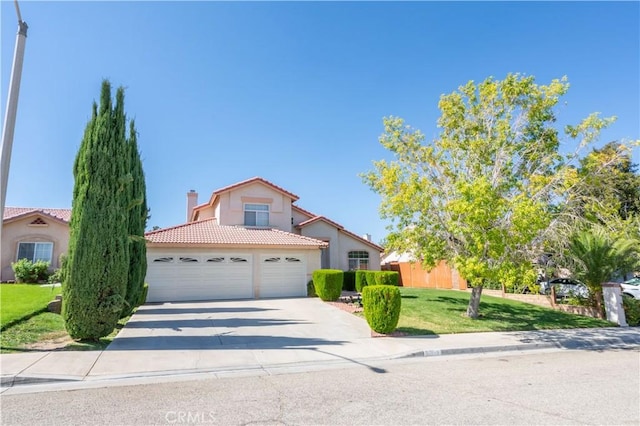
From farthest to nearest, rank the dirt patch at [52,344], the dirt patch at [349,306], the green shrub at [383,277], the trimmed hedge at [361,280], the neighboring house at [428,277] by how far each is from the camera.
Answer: the neighboring house at [428,277] < the trimmed hedge at [361,280] < the green shrub at [383,277] < the dirt patch at [349,306] < the dirt patch at [52,344]

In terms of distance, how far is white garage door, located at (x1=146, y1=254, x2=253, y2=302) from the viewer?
17.0 meters

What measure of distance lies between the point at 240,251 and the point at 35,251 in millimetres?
13813

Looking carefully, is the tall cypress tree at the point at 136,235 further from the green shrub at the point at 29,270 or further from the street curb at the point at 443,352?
the green shrub at the point at 29,270

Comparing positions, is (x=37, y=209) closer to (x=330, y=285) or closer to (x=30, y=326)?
(x=30, y=326)

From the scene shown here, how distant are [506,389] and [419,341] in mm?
3635

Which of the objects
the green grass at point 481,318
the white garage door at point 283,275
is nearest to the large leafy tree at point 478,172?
the green grass at point 481,318

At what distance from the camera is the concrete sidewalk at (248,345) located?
6.71m

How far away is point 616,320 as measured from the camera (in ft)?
43.2

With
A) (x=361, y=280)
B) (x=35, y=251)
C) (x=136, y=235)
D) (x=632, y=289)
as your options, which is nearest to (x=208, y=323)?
(x=136, y=235)

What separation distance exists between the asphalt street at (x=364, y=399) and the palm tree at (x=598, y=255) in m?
8.36

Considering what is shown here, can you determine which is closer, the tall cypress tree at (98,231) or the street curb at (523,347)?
the tall cypress tree at (98,231)

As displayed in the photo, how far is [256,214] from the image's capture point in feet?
72.7

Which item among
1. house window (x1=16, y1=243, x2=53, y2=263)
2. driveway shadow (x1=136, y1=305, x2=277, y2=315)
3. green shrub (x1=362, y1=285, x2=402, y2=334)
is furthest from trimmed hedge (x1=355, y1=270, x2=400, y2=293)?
house window (x1=16, y1=243, x2=53, y2=263)

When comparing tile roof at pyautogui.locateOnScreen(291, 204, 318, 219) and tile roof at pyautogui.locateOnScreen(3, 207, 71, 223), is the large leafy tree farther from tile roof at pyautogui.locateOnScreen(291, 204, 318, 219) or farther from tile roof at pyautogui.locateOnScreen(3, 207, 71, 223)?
tile roof at pyautogui.locateOnScreen(3, 207, 71, 223)
